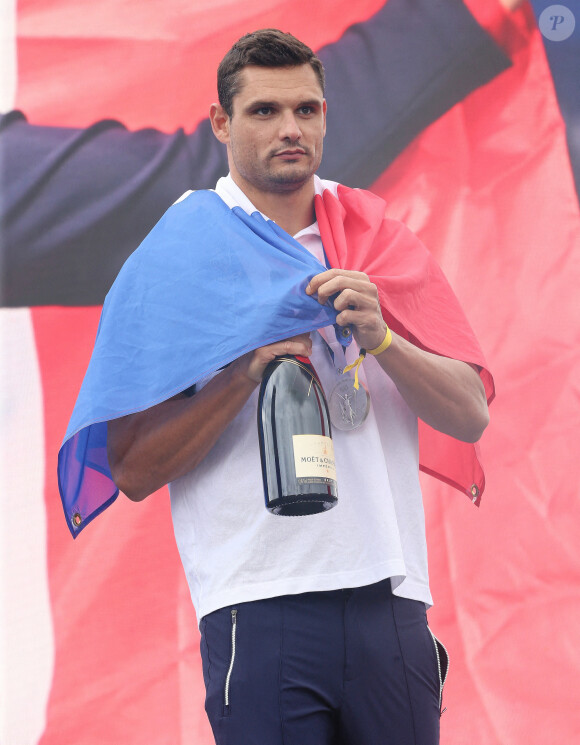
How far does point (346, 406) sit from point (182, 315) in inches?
13.3

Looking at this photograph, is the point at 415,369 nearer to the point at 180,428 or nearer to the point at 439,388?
the point at 439,388

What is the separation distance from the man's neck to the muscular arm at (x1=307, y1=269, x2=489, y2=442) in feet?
1.13

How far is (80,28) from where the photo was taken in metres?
3.02

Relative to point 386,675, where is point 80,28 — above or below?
above

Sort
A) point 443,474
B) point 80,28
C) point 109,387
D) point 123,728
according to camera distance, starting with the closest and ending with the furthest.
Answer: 1. point 109,387
2. point 443,474
3. point 123,728
4. point 80,28

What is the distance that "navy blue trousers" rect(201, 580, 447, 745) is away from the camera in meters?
1.54

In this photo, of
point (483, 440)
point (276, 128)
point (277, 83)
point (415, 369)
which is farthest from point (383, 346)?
point (483, 440)

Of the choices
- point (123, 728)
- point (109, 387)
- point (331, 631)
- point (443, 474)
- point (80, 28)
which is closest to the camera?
point (331, 631)

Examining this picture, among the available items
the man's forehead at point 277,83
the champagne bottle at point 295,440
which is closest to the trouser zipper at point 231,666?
the champagne bottle at point 295,440

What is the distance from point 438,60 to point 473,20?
0.19 meters

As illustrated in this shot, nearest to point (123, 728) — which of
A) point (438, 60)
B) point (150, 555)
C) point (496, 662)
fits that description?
point (150, 555)

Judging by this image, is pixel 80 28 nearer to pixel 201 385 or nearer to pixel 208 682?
pixel 201 385

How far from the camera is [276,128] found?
184 cm

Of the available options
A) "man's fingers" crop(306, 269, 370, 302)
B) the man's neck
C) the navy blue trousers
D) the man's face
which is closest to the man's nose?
the man's face
